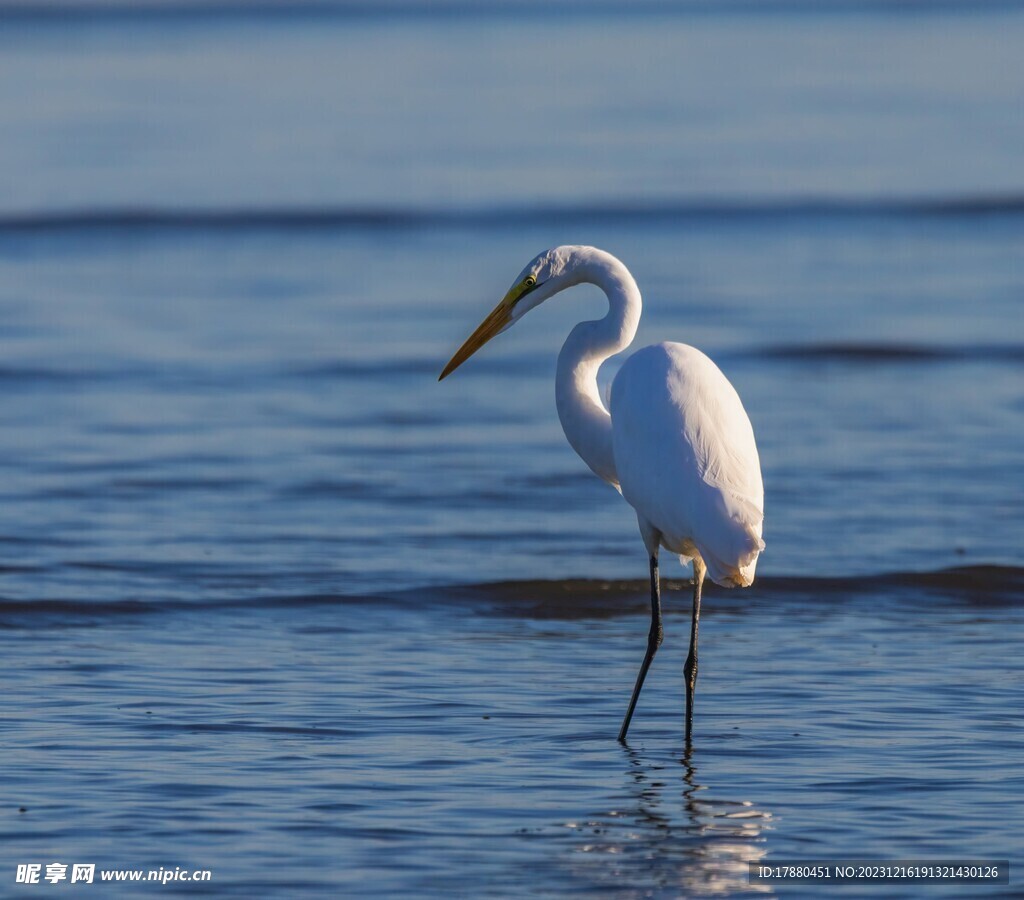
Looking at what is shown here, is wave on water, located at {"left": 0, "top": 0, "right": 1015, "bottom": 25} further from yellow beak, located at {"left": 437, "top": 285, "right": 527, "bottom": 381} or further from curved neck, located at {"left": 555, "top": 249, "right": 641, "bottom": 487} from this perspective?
curved neck, located at {"left": 555, "top": 249, "right": 641, "bottom": 487}

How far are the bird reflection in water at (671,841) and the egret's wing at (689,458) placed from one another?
0.79 m

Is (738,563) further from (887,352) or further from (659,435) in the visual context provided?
(887,352)

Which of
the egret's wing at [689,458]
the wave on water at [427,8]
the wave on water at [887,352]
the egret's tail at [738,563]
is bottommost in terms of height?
the wave on water at [887,352]

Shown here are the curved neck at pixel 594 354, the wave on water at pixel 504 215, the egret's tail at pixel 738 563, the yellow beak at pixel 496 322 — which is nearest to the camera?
the egret's tail at pixel 738 563

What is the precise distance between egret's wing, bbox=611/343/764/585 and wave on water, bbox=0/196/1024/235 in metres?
14.1

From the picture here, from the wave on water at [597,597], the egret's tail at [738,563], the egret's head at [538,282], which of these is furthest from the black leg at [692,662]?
the wave on water at [597,597]

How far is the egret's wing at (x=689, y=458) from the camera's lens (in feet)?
19.7

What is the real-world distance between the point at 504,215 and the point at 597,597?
42.3ft

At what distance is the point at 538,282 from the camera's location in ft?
22.6

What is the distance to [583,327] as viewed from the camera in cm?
673

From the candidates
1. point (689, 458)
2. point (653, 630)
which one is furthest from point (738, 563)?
point (653, 630)

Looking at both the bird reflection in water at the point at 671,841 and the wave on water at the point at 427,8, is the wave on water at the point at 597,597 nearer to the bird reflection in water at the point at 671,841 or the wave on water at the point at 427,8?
the bird reflection in water at the point at 671,841

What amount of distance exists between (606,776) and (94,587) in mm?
3414

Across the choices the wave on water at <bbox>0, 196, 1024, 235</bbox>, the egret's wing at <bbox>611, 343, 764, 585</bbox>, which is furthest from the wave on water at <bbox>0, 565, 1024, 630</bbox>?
the wave on water at <bbox>0, 196, 1024, 235</bbox>
